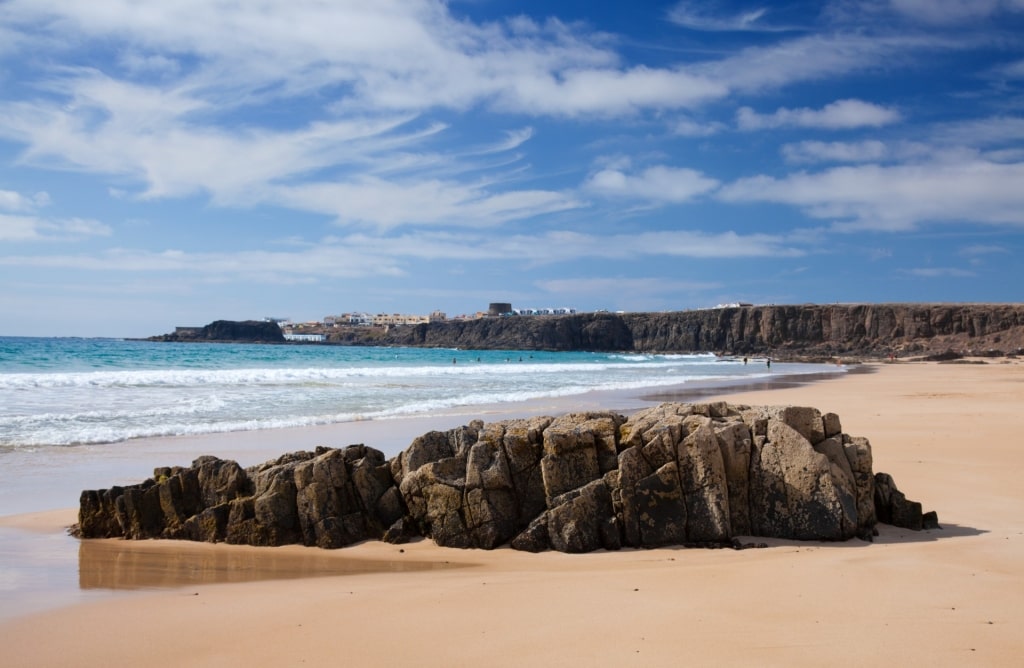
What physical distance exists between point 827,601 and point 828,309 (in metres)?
118

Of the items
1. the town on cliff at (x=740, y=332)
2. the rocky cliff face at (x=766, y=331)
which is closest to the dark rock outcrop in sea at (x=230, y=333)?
the town on cliff at (x=740, y=332)

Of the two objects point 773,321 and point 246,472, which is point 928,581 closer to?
point 246,472

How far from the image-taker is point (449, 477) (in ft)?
24.4

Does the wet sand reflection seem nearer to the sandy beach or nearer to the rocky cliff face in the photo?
the sandy beach

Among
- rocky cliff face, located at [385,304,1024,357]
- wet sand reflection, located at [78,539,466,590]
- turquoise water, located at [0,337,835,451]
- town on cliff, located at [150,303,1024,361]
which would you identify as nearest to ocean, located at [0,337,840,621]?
turquoise water, located at [0,337,835,451]

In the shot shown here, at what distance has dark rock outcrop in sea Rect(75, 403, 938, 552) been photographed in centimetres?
684

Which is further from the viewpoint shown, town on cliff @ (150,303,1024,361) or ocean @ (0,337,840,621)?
town on cliff @ (150,303,1024,361)

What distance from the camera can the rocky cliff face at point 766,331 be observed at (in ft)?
308

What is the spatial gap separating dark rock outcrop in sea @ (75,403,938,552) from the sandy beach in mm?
237

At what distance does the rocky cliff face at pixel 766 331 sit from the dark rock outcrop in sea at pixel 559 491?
89436 millimetres

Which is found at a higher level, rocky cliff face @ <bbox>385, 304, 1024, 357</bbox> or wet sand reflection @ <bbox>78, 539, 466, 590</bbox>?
rocky cliff face @ <bbox>385, 304, 1024, 357</bbox>

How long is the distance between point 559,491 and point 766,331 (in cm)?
11673

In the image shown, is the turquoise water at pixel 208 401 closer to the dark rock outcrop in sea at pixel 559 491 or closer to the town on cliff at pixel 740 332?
the dark rock outcrop in sea at pixel 559 491

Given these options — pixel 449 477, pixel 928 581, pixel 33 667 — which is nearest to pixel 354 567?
pixel 449 477
